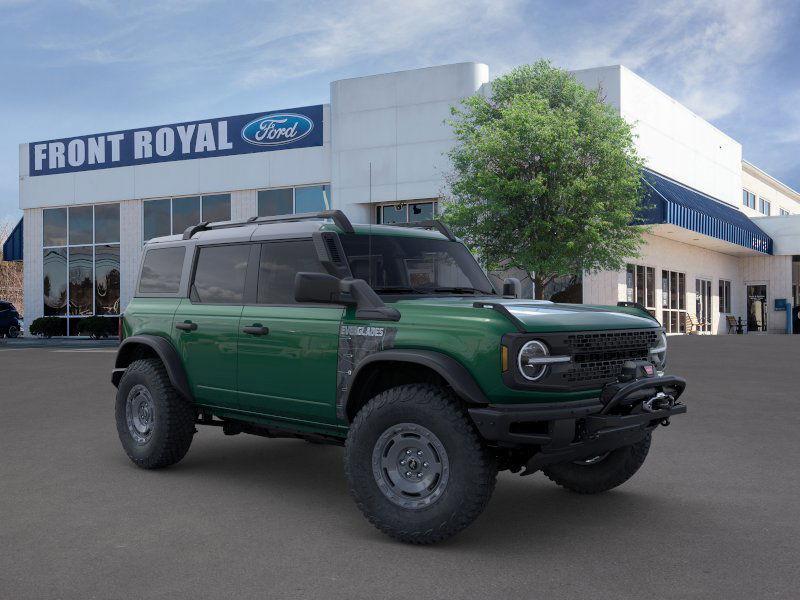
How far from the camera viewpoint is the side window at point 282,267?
19.6ft

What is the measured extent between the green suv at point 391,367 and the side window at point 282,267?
14mm

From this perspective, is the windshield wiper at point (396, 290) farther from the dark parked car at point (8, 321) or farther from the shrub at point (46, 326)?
the dark parked car at point (8, 321)

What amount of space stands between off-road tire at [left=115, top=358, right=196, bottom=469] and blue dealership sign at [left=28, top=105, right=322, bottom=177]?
2683 centimetres

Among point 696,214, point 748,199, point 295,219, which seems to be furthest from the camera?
point 748,199

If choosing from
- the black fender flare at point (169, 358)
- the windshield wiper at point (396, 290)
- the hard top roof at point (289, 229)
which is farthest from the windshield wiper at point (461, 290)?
the black fender flare at point (169, 358)

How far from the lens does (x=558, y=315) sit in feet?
16.1

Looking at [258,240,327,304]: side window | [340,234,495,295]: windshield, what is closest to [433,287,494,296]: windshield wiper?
[340,234,495,295]: windshield

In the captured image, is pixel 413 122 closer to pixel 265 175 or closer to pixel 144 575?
pixel 265 175

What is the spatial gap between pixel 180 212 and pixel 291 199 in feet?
18.1

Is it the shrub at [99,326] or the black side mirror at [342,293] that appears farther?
the shrub at [99,326]

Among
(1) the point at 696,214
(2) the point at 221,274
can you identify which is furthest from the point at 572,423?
(1) the point at 696,214

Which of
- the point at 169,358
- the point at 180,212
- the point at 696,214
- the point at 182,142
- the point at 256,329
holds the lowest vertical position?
the point at 169,358

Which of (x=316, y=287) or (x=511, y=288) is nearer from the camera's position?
(x=316, y=287)

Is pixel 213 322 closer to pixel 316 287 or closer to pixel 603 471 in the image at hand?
pixel 316 287
